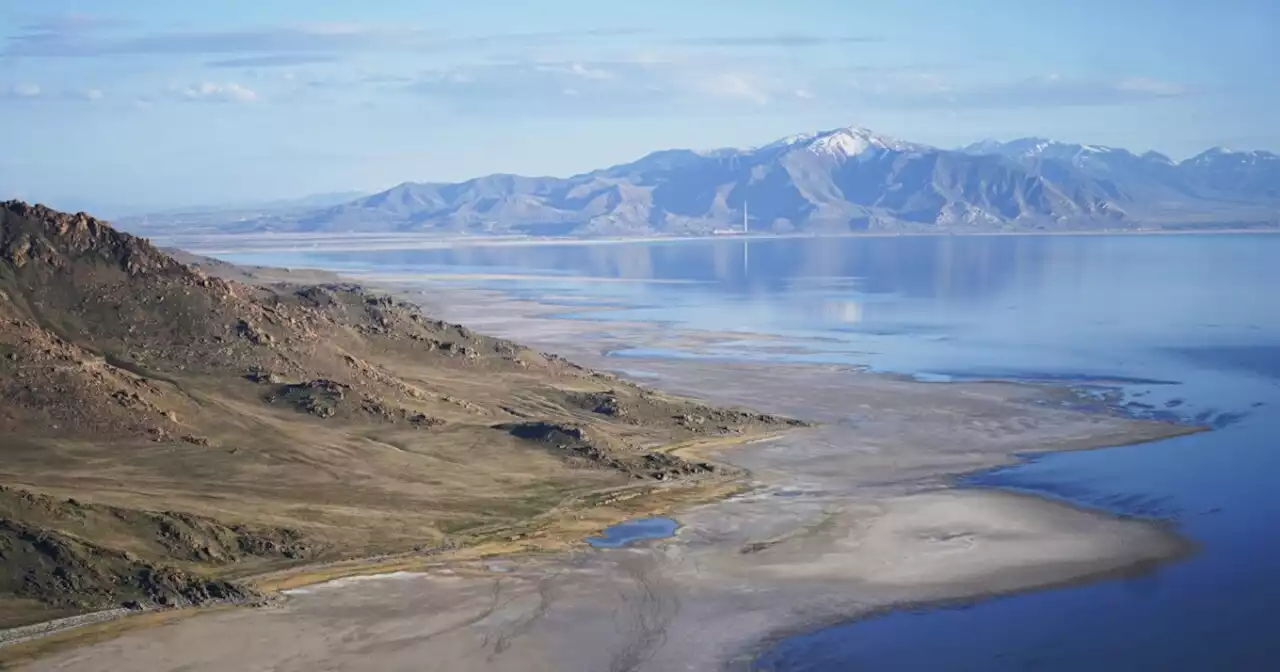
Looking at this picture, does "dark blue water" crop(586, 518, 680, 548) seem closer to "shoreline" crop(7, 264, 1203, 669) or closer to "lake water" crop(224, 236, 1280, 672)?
"shoreline" crop(7, 264, 1203, 669)

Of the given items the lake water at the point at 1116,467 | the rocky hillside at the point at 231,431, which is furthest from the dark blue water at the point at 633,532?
the lake water at the point at 1116,467

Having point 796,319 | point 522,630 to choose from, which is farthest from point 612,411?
point 796,319

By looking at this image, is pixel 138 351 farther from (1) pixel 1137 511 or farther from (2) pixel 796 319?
(2) pixel 796 319

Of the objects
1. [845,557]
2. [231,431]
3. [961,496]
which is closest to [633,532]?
[845,557]

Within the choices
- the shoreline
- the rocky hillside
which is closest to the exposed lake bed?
the shoreline

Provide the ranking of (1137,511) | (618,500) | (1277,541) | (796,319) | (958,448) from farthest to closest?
(796,319), (958,448), (618,500), (1137,511), (1277,541)

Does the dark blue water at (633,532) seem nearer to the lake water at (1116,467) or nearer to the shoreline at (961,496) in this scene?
the shoreline at (961,496)
